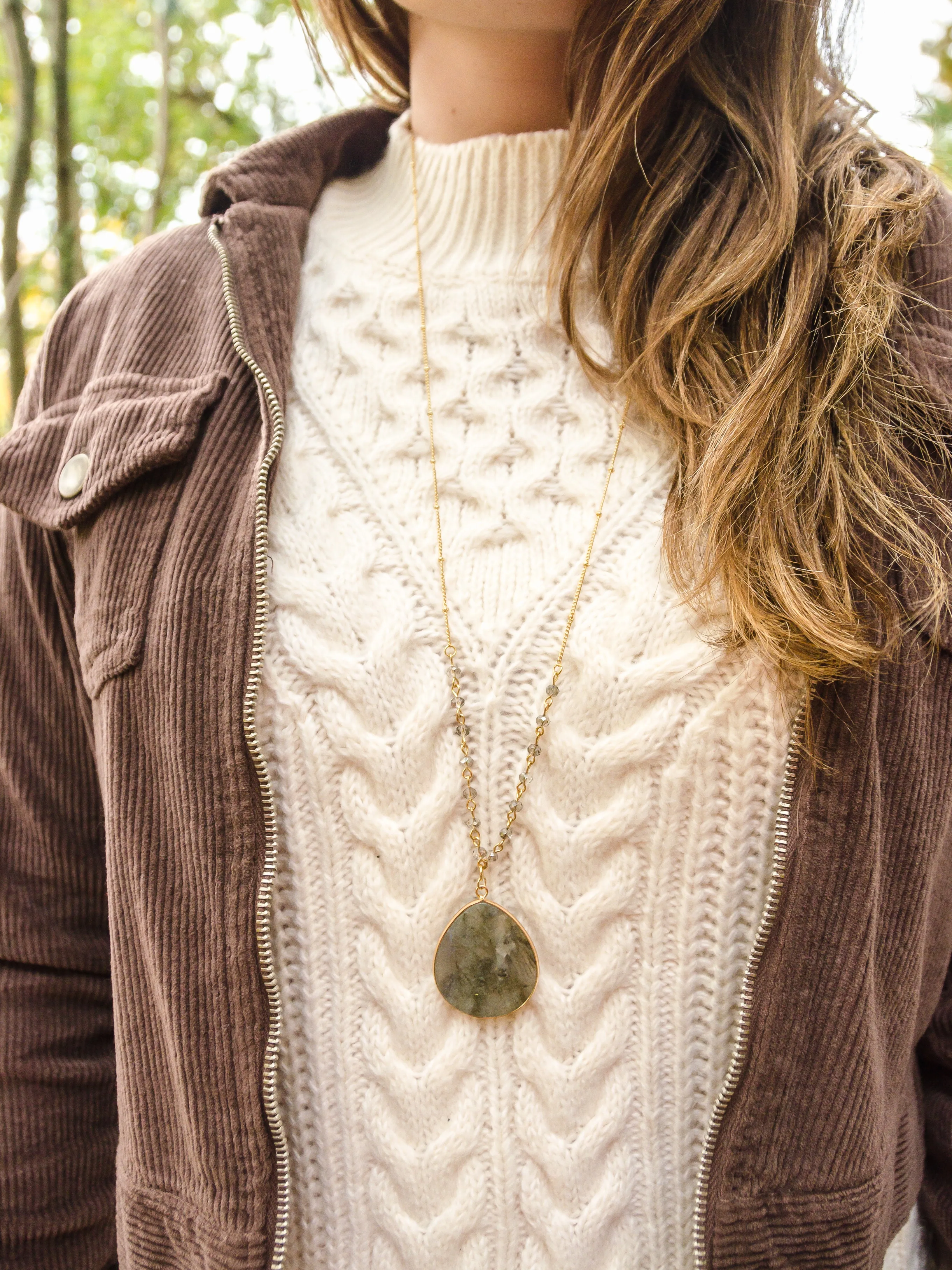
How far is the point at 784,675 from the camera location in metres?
0.88

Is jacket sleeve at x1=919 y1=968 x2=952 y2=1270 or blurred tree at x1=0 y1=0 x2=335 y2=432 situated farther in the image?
blurred tree at x1=0 y1=0 x2=335 y2=432

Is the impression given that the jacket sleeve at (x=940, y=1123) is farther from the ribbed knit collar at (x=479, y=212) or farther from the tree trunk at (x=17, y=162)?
the tree trunk at (x=17, y=162)

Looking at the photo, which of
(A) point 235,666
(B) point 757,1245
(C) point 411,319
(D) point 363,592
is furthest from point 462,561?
(B) point 757,1245

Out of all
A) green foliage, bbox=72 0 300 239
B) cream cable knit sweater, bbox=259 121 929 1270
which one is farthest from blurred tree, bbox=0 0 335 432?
cream cable knit sweater, bbox=259 121 929 1270

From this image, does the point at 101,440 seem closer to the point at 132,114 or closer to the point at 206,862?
the point at 206,862

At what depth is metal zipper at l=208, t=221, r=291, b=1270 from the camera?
0.92 metres

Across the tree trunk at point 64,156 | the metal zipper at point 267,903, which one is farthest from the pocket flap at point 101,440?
the tree trunk at point 64,156

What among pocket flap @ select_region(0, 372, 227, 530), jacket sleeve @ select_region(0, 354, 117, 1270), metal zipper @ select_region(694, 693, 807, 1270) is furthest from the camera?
jacket sleeve @ select_region(0, 354, 117, 1270)

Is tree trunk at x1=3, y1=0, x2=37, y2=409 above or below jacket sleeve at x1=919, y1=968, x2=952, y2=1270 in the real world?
above

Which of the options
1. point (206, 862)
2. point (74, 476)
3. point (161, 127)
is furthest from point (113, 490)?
point (161, 127)

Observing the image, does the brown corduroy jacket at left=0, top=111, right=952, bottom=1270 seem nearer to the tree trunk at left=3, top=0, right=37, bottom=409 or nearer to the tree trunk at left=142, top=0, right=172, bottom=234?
the tree trunk at left=3, top=0, right=37, bottom=409

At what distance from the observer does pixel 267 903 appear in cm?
93

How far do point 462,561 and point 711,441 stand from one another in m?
0.29

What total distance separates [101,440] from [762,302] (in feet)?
2.45
